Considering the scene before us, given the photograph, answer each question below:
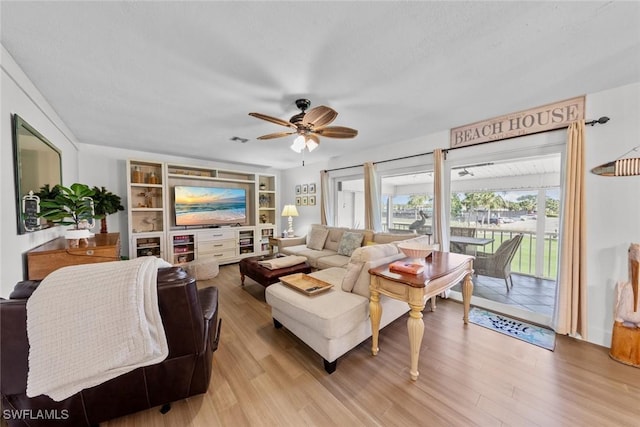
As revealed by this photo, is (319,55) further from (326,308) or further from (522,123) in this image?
(522,123)

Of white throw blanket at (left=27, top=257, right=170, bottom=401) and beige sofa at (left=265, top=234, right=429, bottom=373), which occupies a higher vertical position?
white throw blanket at (left=27, top=257, right=170, bottom=401)

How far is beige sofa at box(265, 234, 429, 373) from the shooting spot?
65.8 inches

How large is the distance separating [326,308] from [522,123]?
2871 mm

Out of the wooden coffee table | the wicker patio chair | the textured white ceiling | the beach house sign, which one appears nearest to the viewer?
the textured white ceiling

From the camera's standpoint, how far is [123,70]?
1.69 metres

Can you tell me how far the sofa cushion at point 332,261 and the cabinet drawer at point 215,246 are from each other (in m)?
2.39

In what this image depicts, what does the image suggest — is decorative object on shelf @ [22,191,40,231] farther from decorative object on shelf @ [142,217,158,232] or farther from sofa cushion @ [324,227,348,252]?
sofa cushion @ [324,227,348,252]

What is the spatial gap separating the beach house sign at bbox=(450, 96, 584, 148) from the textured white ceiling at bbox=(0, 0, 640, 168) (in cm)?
13

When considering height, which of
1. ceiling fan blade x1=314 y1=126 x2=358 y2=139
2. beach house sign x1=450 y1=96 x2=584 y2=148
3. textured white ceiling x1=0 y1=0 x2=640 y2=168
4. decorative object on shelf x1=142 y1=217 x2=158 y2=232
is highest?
textured white ceiling x1=0 y1=0 x2=640 y2=168

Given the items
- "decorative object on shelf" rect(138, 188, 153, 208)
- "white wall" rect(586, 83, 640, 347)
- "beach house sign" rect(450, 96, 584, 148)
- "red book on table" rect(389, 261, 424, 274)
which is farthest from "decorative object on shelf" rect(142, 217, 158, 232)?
"white wall" rect(586, 83, 640, 347)

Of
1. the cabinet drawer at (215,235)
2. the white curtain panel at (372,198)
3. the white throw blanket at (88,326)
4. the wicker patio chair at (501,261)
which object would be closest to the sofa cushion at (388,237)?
the white curtain panel at (372,198)

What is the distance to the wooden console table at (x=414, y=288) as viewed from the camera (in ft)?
5.17

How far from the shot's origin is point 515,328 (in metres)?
2.30

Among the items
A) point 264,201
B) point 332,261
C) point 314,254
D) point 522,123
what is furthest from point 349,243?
point 264,201
